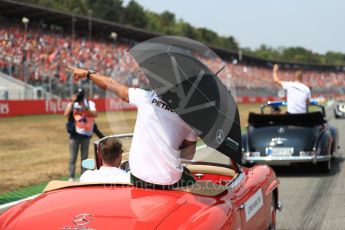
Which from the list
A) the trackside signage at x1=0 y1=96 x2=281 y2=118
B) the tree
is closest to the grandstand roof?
the trackside signage at x1=0 y1=96 x2=281 y2=118

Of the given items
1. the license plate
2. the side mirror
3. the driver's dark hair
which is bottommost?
the license plate

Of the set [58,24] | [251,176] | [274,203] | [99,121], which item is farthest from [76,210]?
[58,24]

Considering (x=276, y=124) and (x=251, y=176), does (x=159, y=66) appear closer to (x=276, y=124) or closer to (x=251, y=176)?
(x=251, y=176)

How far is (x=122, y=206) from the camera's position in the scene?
3.45 meters

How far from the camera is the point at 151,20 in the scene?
124 metres

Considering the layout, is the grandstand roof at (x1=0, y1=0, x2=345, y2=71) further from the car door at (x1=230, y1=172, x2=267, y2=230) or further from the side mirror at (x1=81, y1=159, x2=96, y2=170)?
the side mirror at (x1=81, y1=159, x2=96, y2=170)

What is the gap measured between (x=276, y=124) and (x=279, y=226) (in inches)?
173

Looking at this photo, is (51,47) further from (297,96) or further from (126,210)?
(126,210)

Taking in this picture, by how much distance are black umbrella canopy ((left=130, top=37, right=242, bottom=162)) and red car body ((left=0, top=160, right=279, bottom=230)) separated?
42 centimetres

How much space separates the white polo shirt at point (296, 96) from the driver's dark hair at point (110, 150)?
7.03 metres

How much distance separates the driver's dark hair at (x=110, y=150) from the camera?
431 cm

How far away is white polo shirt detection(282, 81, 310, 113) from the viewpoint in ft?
35.4

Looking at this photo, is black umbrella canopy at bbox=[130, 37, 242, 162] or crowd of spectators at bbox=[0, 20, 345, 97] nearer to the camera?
black umbrella canopy at bbox=[130, 37, 242, 162]

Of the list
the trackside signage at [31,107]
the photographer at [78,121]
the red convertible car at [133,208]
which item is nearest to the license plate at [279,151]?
the photographer at [78,121]
